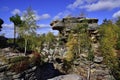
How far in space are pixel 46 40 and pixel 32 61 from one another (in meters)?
47.9

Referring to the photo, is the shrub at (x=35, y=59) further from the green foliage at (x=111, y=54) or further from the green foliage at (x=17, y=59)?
the green foliage at (x=111, y=54)

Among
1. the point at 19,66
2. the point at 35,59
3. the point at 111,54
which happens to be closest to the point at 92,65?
the point at 111,54

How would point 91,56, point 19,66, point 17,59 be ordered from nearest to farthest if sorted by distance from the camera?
point 19,66 → point 17,59 → point 91,56

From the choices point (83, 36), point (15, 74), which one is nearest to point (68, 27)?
point (83, 36)

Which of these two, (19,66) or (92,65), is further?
(92,65)

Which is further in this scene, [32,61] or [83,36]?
[83,36]

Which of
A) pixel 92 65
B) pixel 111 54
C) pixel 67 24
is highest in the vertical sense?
pixel 67 24

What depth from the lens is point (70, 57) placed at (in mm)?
64438

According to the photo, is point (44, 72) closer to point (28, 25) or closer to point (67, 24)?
point (28, 25)

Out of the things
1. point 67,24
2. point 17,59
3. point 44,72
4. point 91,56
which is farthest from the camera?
point 67,24

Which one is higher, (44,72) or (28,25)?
(28,25)

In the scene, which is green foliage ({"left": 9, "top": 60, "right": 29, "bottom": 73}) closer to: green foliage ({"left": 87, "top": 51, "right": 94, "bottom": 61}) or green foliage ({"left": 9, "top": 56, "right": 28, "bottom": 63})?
green foliage ({"left": 9, "top": 56, "right": 28, "bottom": 63})

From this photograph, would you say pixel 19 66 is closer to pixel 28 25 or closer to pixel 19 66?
pixel 19 66

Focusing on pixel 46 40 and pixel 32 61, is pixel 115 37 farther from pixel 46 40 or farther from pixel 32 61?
pixel 46 40
